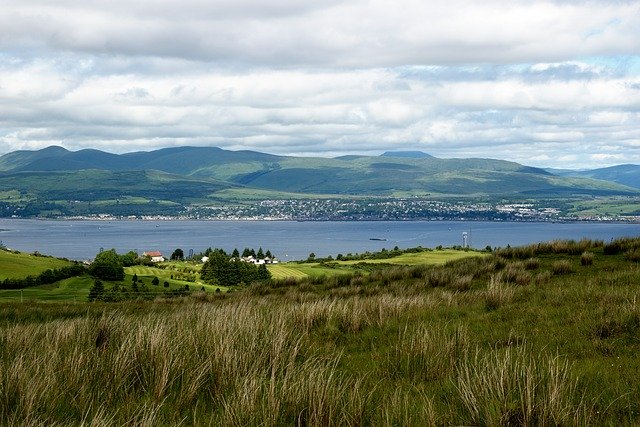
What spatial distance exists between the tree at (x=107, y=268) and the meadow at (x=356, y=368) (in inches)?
2831

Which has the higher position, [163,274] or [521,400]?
[521,400]

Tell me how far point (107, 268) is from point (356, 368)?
76492 mm

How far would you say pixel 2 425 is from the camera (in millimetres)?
5289

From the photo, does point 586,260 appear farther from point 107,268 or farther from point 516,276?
point 107,268

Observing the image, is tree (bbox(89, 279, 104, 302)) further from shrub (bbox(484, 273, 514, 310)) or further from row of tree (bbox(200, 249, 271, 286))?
shrub (bbox(484, 273, 514, 310))

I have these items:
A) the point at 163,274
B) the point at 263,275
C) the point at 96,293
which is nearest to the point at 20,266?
the point at 163,274

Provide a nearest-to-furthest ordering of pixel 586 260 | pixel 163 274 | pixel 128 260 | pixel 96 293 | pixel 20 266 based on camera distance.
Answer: pixel 586 260
pixel 96 293
pixel 20 266
pixel 163 274
pixel 128 260

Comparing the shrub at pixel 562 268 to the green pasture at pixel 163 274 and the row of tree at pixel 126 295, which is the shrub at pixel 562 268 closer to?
the row of tree at pixel 126 295

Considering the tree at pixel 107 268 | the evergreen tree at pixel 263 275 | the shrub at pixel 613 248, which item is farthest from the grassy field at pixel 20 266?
the shrub at pixel 613 248

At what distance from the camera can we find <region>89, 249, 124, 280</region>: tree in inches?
3098

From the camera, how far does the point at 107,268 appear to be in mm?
79062

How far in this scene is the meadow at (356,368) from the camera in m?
5.50

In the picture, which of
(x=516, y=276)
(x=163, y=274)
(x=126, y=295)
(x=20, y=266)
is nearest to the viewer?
(x=516, y=276)

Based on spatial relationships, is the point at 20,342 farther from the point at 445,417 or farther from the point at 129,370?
the point at 445,417
